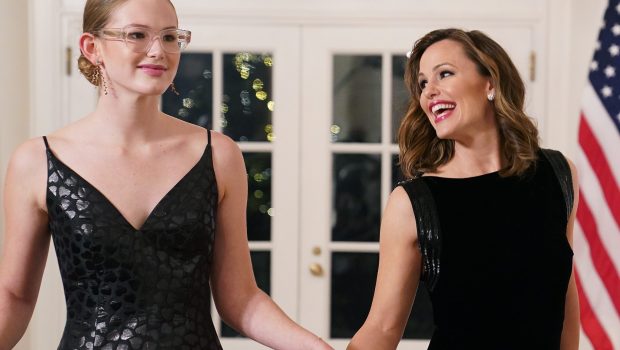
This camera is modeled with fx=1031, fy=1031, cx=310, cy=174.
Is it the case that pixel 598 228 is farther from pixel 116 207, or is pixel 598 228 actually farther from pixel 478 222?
pixel 116 207

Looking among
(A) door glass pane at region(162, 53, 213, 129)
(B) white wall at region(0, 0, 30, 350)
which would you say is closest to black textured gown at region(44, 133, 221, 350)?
(B) white wall at region(0, 0, 30, 350)

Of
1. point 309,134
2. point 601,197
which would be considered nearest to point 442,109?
point 601,197

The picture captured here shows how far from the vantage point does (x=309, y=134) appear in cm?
424

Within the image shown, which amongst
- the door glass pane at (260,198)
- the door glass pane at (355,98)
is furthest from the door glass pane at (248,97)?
the door glass pane at (355,98)

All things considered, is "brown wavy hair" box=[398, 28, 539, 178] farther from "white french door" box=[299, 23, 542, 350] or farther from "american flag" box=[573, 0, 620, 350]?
"white french door" box=[299, 23, 542, 350]

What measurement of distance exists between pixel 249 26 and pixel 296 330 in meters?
2.45

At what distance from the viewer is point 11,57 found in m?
4.04

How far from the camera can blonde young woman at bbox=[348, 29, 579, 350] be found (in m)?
2.09

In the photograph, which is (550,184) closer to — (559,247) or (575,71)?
(559,247)

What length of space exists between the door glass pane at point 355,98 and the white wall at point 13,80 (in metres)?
1.26

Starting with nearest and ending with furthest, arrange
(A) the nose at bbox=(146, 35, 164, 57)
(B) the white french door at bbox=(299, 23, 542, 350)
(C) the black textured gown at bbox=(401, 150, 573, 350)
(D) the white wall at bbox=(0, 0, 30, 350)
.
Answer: (A) the nose at bbox=(146, 35, 164, 57) < (C) the black textured gown at bbox=(401, 150, 573, 350) < (D) the white wall at bbox=(0, 0, 30, 350) < (B) the white french door at bbox=(299, 23, 542, 350)

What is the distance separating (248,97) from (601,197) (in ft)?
4.81

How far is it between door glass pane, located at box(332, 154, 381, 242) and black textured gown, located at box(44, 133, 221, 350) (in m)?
2.41

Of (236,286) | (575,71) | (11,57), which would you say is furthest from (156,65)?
(575,71)
